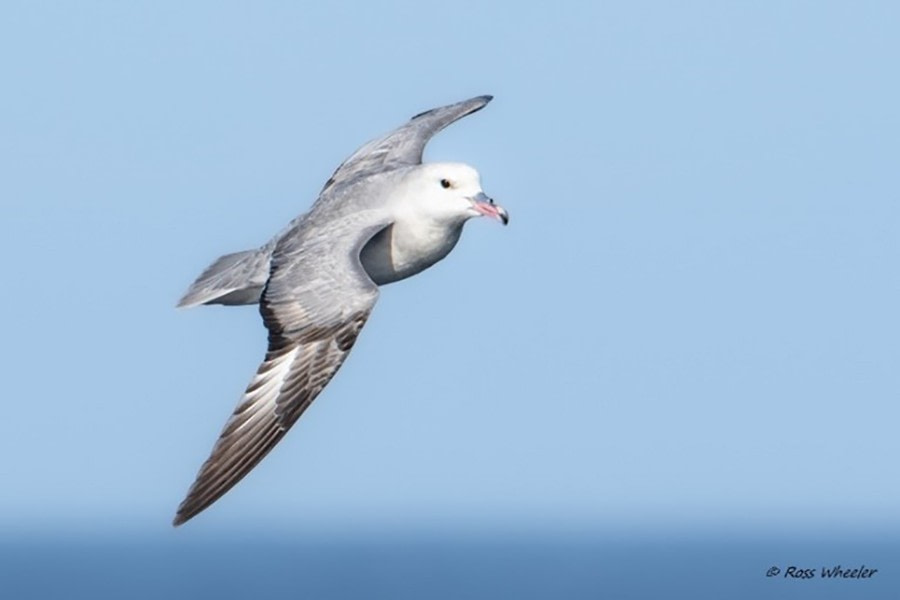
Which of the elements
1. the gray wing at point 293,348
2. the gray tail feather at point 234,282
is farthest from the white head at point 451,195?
the gray tail feather at point 234,282

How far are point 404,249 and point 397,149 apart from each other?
87.9 inches

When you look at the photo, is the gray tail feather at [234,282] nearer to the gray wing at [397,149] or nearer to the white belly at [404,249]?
the white belly at [404,249]

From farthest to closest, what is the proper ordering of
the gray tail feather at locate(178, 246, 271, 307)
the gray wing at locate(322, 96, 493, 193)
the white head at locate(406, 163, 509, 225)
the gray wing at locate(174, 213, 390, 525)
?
the gray wing at locate(322, 96, 493, 193) < the gray tail feather at locate(178, 246, 271, 307) < the white head at locate(406, 163, 509, 225) < the gray wing at locate(174, 213, 390, 525)

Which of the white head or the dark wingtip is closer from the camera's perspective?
the white head

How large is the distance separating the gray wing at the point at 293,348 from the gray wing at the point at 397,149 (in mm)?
2400

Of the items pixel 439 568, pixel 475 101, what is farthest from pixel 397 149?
pixel 439 568

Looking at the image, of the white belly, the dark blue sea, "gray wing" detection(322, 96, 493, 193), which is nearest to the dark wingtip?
"gray wing" detection(322, 96, 493, 193)

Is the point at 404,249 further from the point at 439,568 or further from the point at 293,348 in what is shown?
the point at 439,568

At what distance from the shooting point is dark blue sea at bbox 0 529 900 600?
106 m

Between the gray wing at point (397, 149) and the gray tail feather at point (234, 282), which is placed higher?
the gray wing at point (397, 149)

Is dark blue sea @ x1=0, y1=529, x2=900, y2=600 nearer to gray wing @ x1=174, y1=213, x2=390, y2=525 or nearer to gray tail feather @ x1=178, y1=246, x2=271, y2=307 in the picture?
gray tail feather @ x1=178, y1=246, x2=271, y2=307

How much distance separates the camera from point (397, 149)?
1805 centimetres

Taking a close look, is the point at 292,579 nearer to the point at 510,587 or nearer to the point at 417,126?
the point at 510,587

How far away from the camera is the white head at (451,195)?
15805 mm
